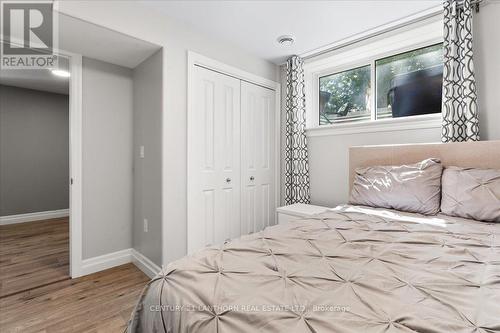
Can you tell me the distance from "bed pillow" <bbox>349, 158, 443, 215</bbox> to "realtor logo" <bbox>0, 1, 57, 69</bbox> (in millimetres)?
2721

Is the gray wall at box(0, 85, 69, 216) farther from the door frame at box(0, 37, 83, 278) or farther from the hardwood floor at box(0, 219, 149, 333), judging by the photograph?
the door frame at box(0, 37, 83, 278)

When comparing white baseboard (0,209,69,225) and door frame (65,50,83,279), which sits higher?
door frame (65,50,83,279)

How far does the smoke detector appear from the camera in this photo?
8.47 ft

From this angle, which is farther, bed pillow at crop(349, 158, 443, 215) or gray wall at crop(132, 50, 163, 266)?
gray wall at crop(132, 50, 163, 266)

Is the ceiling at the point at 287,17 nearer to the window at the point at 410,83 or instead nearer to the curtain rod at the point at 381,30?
the curtain rod at the point at 381,30

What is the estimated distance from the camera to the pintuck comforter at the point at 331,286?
1.87 ft

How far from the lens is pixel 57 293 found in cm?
203

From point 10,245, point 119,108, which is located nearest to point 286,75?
point 119,108

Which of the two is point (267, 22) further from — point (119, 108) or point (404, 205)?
point (404, 205)

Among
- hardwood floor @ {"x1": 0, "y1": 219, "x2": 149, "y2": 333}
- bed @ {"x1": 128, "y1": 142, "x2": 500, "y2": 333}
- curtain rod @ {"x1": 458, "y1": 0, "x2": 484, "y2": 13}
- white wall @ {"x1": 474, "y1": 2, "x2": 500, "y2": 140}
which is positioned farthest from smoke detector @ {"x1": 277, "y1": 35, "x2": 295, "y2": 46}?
hardwood floor @ {"x1": 0, "y1": 219, "x2": 149, "y2": 333}

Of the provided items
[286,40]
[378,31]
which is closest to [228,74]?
[286,40]

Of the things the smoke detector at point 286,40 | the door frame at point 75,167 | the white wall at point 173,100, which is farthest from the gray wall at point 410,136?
the door frame at point 75,167

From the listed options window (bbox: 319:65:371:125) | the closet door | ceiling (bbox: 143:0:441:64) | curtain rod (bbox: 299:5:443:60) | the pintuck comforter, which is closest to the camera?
the pintuck comforter

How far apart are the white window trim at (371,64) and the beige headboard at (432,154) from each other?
0.29 m
